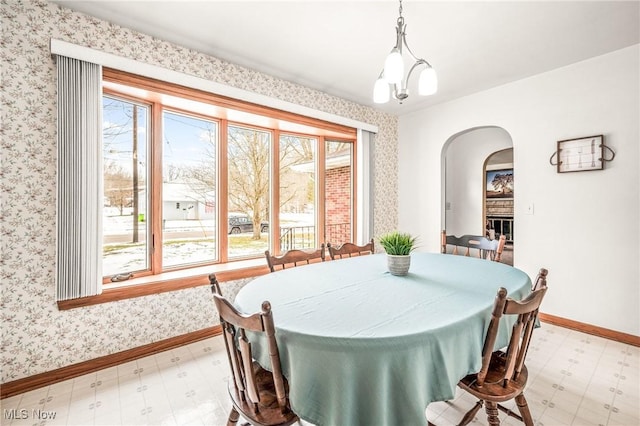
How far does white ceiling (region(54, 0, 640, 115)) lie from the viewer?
80.9 inches

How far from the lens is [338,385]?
101 cm

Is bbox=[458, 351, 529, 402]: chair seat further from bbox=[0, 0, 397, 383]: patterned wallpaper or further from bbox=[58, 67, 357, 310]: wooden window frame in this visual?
bbox=[0, 0, 397, 383]: patterned wallpaper

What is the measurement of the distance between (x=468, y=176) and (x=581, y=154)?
121 inches

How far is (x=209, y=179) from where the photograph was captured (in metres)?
3.14

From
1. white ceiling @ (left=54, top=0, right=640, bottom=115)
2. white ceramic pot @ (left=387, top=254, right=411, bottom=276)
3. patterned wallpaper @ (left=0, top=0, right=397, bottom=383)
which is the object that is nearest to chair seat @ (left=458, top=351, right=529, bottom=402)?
white ceramic pot @ (left=387, top=254, right=411, bottom=276)

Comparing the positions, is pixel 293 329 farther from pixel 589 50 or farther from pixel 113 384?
pixel 589 50

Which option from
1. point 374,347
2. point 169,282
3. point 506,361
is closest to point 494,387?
point 506,361

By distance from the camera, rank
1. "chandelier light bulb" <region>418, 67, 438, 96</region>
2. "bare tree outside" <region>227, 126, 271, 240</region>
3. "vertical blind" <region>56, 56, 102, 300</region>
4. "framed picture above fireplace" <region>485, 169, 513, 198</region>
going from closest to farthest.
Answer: "chandelier light bulb" <region>418, 67, 438, 96</region>, "vertical blind" <region>56, 56, 102, 300</region>, "bare tree outside" <region>227, 126, 271, 240</region>, "framed picture above fireplace" <region>485, 169, 513, 198</region>

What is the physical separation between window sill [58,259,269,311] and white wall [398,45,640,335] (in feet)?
9.62

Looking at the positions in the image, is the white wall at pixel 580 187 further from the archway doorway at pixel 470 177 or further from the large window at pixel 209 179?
the archway doorway at pixel 470 177

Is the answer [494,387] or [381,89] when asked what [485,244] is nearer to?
[494,387]

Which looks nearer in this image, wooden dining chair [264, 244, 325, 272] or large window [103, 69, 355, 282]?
wooden dining chair [264, 244, 325, 272]

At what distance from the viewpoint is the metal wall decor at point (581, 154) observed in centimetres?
272

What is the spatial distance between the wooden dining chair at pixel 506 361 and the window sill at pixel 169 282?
7.07ft
